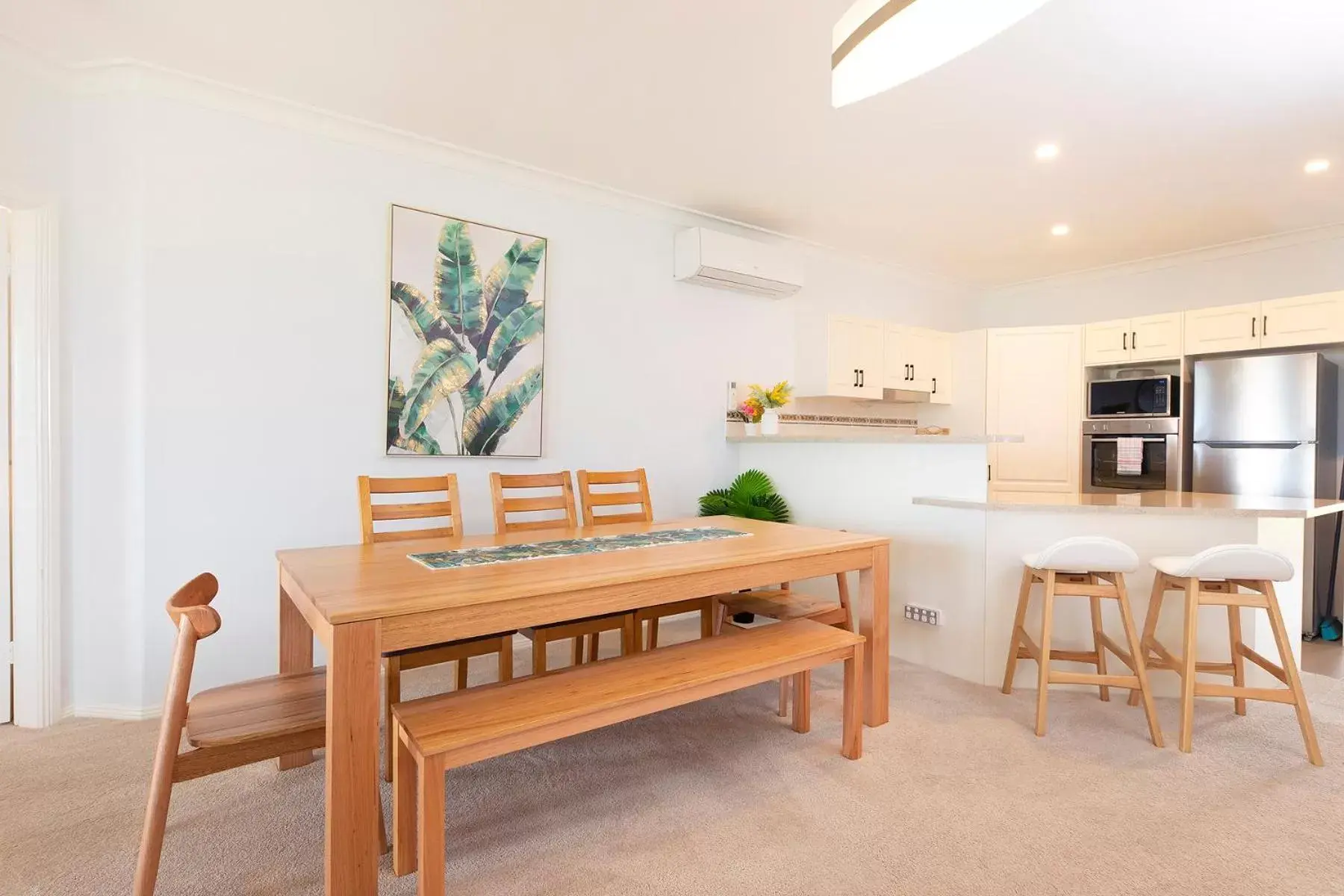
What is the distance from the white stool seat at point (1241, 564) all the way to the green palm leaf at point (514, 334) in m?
3.06

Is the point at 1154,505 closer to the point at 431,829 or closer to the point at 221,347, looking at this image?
the point at 431,829

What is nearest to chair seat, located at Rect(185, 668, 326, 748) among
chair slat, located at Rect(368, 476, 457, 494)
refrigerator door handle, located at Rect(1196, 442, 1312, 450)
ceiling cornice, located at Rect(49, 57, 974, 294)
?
chair slat, located at Rect(368, 476, 457, 494)

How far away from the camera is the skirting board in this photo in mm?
2717

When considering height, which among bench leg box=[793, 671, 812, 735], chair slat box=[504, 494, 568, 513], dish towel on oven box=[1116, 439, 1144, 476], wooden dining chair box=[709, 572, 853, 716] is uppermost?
dish towel on oven box=[1116, 439, 1144, 476]

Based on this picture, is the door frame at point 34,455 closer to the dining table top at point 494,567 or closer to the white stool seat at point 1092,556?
the dining table top at point 494,567

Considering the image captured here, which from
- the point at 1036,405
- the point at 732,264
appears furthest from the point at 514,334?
the point at 1036,405

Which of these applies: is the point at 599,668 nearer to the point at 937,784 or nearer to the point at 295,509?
the point at 937,784

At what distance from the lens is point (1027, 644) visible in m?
2.92

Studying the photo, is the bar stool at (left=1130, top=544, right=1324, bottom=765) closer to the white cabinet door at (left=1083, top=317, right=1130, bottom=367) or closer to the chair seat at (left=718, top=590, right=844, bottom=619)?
the chair seat at (left=718, top=590, right=844, bottom=619)

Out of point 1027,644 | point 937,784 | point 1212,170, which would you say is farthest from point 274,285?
point 1212,170

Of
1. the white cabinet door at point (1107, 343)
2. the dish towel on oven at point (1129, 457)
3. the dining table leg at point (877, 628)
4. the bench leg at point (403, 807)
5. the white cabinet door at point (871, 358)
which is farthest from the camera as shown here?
the white cabinet door at point (871, 358)

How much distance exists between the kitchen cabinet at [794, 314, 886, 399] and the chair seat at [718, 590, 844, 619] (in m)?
2.20

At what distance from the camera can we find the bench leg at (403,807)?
5.45 feet

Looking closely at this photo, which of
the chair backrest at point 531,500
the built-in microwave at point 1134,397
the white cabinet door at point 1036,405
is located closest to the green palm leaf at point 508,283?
the chair backrest at point 531,500
